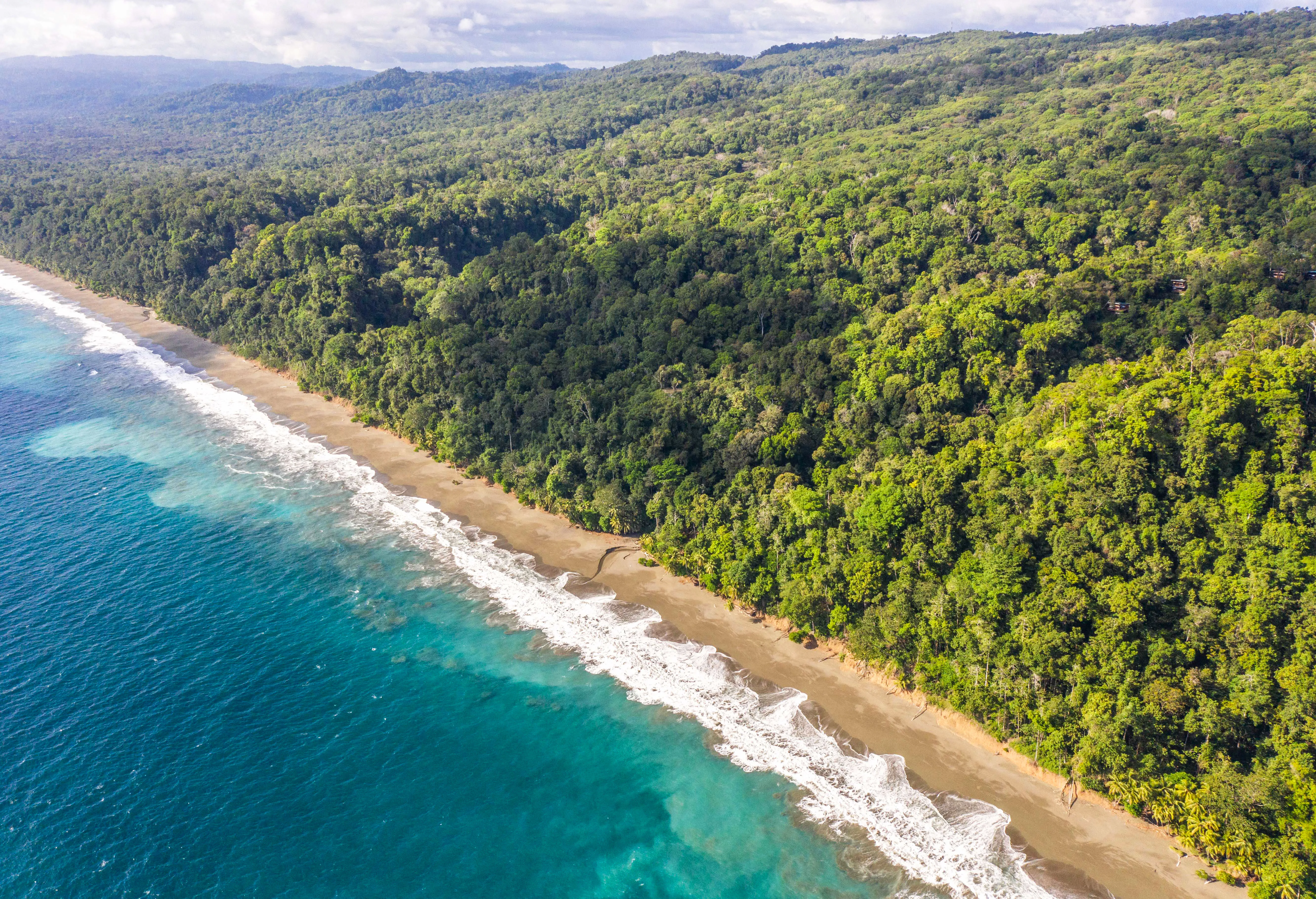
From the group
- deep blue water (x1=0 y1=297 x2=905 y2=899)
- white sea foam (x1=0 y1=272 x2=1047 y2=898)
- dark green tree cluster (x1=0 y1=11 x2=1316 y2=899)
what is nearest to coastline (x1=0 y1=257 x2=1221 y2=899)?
white sea foam (x1=0 y1=272 x2=1047 y2=898)

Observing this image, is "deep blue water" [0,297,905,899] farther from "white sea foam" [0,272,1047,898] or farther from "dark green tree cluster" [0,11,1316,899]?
"dark green tree cluster" [0,11,1316,899]

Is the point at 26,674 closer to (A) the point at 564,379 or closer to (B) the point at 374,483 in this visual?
(B) the point at 374,483

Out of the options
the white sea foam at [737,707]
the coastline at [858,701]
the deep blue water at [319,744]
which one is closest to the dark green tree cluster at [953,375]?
the coastline at [858,701]

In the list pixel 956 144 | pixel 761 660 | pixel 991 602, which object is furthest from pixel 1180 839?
pixel 956 144

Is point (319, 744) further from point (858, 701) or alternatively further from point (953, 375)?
point (953, 375)

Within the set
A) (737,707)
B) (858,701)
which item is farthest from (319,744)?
(858,701)
